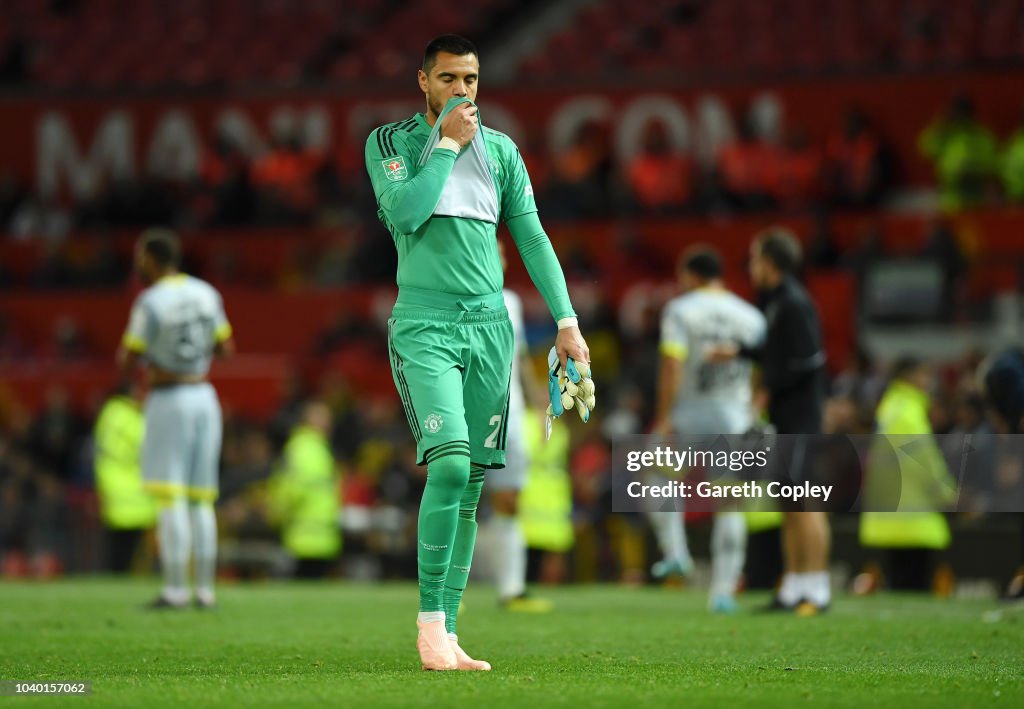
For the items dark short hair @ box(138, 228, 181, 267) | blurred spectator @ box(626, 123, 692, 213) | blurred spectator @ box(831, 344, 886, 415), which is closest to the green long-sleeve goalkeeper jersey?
dark short hair @ box(138, 228, 181, 267)

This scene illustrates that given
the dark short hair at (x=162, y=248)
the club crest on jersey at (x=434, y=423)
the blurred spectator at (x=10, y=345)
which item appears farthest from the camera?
the blurred spectator at (x=10, y=345)

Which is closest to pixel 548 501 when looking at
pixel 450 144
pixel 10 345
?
pixel 10 345

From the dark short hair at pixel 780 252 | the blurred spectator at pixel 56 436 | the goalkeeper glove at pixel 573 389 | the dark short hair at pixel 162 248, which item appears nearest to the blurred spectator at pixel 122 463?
the blurred spectator at pixel 56 436

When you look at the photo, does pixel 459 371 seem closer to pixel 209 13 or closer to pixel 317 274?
pixel 317 274

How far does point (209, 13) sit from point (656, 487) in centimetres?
2367

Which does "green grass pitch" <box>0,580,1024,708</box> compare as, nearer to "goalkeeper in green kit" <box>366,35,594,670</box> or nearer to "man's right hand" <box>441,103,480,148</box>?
"goalkeeper in green kit" <box>366,35,594,670</box>

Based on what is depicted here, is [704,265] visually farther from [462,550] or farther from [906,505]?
Answer: [462,550]

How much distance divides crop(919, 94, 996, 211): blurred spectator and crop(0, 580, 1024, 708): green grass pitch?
852cm

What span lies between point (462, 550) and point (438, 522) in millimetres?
544

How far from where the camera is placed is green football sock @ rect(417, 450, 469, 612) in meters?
6.90

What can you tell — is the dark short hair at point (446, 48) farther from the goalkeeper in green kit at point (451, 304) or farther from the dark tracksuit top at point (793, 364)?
the dark tracksuit top at point (793, 364)

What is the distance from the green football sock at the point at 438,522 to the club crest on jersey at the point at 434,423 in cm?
11

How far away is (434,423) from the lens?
6.89m

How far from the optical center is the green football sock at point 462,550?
23.8ft
